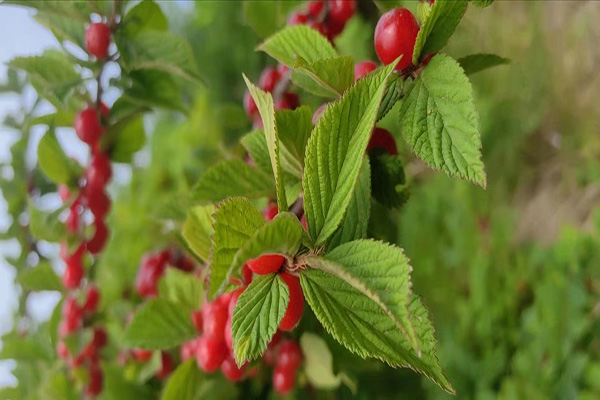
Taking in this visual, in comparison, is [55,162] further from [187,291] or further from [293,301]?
[293,301]

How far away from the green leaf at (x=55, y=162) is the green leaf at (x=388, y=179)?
27 centimetres

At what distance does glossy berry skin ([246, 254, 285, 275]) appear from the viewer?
0.83ft

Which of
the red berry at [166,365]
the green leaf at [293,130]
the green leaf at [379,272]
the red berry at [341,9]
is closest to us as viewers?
the green leaf at [379,272]

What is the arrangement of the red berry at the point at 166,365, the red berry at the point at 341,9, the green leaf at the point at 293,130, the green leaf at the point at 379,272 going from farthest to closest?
the red berry at the point at 166,365 < the red berry at the point at 341,9 < the green leaf at the point at 293,130 < the green leaf at the point at 379,272

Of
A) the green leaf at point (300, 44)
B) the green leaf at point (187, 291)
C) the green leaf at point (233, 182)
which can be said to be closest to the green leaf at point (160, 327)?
the green leaf at point (187, 291)

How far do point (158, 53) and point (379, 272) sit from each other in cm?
25

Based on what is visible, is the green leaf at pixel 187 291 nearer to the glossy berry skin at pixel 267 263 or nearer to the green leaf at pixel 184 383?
the green leaf at pixel 184 383

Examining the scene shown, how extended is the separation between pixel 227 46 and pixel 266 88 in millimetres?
1031

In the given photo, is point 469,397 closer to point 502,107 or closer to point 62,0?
point 62,0

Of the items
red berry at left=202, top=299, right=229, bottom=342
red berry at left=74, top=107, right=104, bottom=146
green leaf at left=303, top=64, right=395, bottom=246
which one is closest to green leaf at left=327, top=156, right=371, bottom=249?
green leaf at left=303, top=64, right=395, bottom=246

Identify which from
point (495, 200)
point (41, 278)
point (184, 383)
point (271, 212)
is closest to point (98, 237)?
point (41, 278)

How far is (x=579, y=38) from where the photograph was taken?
1077 millimetres

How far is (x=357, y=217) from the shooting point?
277 millimetres

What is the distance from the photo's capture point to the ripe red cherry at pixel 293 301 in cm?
26
